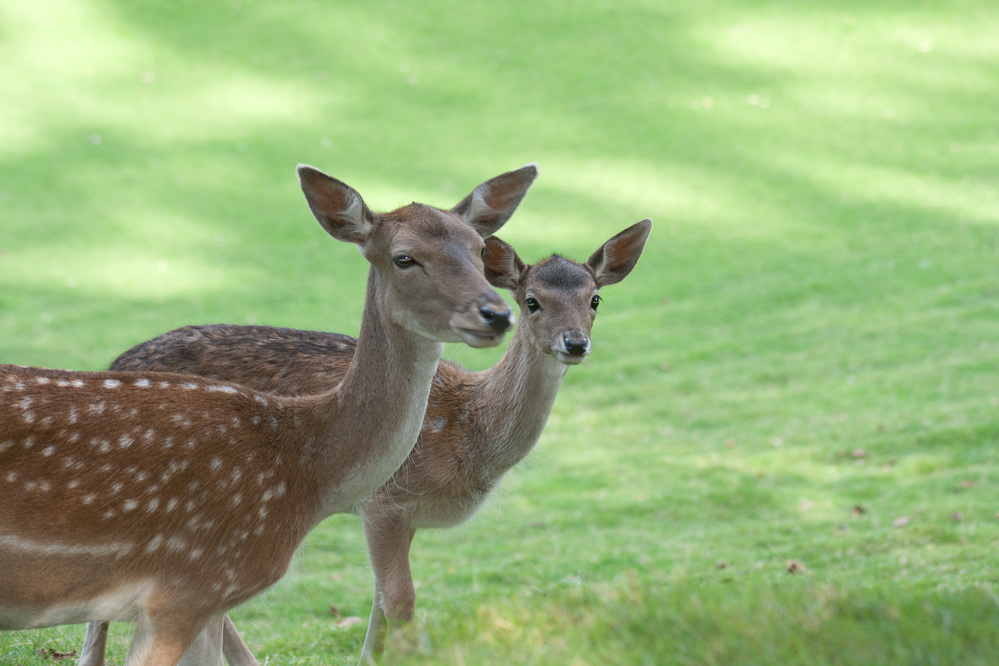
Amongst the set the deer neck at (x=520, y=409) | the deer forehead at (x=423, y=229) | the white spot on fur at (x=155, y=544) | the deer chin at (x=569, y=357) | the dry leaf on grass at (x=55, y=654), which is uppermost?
the deer forehead at (x=423, y=229)

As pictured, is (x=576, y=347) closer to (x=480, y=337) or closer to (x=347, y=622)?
(x=480, y=337)

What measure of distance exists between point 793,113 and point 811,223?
365cm

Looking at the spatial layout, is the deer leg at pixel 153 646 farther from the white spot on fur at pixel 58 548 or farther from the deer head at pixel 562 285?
the deer head at pixel 562 285

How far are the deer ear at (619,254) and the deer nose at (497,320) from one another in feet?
6.24

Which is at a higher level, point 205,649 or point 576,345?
→ point 576,345

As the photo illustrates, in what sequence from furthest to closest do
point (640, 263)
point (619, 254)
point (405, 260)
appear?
point (640, 263)
point (619, 254)
point (405, 260)

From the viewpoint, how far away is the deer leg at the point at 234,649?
5586 millimetres

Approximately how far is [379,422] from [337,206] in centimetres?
98

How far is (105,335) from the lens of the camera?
47.8 ft

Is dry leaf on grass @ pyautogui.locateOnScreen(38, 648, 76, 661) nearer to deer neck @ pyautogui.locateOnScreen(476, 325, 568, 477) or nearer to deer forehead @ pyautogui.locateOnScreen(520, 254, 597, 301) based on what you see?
deer neck @ pyautogui.locateOnScreen(476, 325, 568, 477)

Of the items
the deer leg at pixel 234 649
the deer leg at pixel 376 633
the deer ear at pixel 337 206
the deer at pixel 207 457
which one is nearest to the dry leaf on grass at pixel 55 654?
the deer leg at pixel 234 649

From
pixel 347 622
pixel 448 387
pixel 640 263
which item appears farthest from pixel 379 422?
pixel 640 263

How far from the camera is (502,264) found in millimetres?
6043

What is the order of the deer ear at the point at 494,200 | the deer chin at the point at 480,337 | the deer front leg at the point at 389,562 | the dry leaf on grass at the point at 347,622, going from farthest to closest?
1. the dry leaf on grass at the point at 347,622
2. the deer front leg at the point at 389,562
3. the deer ear at the point at 494,200
4. the deer chin at the point at 480,337
